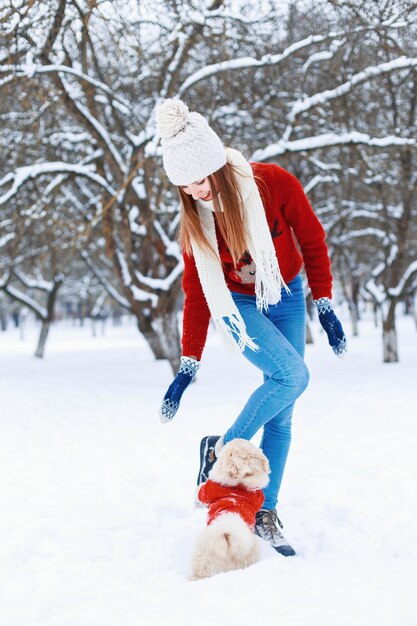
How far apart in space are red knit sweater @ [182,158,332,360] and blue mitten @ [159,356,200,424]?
0.06 meters

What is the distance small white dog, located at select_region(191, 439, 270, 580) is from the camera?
2465 mm

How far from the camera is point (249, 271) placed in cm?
290

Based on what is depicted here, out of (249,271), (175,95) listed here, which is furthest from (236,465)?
(175,95)

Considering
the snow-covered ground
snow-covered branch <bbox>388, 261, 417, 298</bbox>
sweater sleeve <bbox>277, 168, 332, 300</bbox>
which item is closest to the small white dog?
the snow-covered ground

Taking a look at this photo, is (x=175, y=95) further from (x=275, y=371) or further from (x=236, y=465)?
(x=236, y=465)

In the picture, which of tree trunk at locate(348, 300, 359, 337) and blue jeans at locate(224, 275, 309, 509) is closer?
blue jeans at locate(224, 275, 309, 509)

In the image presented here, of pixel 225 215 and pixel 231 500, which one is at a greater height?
pixel 225 215

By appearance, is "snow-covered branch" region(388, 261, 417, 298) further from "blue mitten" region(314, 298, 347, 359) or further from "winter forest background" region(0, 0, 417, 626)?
"blue mitten" region(314, 298, 347, 359)

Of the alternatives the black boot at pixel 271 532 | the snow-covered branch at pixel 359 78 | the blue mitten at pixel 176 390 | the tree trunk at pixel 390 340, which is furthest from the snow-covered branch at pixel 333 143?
the black boot at pixel 271 532

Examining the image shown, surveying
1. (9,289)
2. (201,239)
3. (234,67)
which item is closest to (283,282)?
(201,239)

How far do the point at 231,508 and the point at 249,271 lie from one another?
1129mm

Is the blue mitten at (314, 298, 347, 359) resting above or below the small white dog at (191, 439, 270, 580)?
above

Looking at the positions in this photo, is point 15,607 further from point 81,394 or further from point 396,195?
point 396,195

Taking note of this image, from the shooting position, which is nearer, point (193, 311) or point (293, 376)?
point (293, 376)
